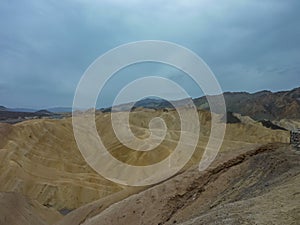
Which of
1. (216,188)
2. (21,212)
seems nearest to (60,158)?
(21,212)

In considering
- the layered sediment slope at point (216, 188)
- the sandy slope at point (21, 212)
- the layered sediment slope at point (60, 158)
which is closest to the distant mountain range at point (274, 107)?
the layered sediment slope at point (60, 158)

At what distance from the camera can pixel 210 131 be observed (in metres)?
66.9

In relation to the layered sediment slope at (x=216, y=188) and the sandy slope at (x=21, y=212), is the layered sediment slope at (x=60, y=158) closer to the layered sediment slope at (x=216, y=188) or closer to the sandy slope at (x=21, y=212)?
the layered sediment slope at (x=216, y=188)

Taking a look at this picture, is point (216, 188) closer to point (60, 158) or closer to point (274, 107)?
point (60, 158)

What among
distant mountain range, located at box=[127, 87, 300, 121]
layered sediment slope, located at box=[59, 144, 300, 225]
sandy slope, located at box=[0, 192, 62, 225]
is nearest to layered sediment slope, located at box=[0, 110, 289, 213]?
layered sediment slope, located at box=[59, 144, 300, 225]

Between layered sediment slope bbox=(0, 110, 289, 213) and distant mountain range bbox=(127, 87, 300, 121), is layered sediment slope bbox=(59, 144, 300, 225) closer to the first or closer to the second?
layered sediment slope bbox=(0, 110, 289, 213)

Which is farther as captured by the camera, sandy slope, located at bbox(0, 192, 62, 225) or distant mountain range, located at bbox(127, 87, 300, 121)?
distant mountain range, located at bbox(127, 87, 300, 121)

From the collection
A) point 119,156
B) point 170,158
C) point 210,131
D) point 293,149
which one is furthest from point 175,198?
point 210,131

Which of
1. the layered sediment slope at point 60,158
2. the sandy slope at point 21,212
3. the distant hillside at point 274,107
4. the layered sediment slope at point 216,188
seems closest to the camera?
the layered sediment slope at point 216,188

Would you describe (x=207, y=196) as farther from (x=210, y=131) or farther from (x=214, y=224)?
(x=210, y=131)

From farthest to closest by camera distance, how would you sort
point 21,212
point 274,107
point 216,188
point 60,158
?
point 274,107
point 60,158
point 21,212
point 216,188

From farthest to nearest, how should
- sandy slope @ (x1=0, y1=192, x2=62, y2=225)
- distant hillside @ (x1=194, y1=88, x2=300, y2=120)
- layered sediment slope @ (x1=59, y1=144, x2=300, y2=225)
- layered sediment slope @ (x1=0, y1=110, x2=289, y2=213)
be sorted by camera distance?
distant hillside @ (x1=194, y1=88, x2=300, y2=120), layered sediment slope @ (x1=0, y1=110, x2=289, y2=213), sandy slope @ (x1=0, y1=192, x2=62, y2=225), layered sediment slope @ (x1=59, y1=144, x2=300, y2=225)

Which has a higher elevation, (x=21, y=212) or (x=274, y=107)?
(x=274, y=107)

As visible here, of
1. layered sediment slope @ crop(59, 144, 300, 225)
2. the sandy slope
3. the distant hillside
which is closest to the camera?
layered sediment slope @ crop(59, 144, 300, 225)
